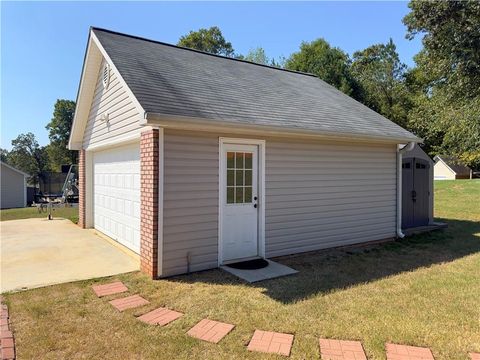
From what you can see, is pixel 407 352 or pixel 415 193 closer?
pixel 407 352

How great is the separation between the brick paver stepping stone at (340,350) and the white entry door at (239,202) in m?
3.03

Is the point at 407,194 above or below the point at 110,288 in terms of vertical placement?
above

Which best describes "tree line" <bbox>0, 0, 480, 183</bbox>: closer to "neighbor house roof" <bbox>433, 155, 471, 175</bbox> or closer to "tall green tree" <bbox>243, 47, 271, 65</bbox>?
"tall green tree" <bbox>243, 47, 271, 65</bbox>

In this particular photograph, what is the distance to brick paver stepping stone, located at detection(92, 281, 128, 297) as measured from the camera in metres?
4.84

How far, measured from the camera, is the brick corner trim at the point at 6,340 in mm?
3219

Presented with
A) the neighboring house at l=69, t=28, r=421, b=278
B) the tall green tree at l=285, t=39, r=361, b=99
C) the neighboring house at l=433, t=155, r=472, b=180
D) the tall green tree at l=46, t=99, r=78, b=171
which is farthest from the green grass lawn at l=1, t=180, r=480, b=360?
the neighboring house at l=433, t=155, r=472, b=180

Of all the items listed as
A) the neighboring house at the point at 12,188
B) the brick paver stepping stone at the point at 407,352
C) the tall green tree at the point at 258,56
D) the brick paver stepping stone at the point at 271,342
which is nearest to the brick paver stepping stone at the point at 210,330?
the brick paver stepping stone at the point at 271,342

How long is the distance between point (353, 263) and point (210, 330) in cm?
377

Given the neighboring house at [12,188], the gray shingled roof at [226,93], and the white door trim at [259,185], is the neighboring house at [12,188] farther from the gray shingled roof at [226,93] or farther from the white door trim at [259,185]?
the white door trim at [259,185]

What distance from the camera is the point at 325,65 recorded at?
29.0 metres

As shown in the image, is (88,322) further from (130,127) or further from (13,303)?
(130,127)

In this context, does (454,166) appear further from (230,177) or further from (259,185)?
(230,177)

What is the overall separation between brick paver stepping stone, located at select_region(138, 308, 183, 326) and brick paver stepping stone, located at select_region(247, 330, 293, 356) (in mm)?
1045

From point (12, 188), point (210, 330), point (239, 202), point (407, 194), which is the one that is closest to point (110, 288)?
point (210, 330)
